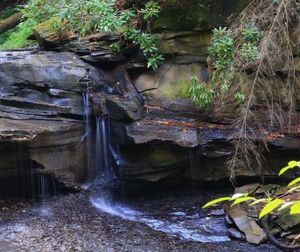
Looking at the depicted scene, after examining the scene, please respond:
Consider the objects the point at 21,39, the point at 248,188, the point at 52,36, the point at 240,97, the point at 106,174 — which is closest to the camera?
the point at 240,97

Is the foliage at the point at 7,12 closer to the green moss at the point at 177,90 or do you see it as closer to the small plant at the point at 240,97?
the green moss at the point at 177,90

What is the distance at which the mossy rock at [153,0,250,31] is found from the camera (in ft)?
24.9

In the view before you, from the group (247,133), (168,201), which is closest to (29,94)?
(168,201)

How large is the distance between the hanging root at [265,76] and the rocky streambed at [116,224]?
97 cm

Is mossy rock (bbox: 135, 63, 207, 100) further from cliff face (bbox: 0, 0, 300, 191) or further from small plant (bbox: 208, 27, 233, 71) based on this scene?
small plant (bbox: 208, 27, 233, 71)

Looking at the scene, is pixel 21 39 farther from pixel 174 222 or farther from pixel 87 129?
pixel 174 222

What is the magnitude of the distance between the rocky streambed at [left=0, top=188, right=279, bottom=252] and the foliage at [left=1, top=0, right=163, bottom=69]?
92.9 inches

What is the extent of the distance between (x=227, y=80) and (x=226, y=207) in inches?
75.6

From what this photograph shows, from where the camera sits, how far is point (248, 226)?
568 cm

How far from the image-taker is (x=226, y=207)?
21.0ft

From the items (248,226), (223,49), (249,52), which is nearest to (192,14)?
(223,49)

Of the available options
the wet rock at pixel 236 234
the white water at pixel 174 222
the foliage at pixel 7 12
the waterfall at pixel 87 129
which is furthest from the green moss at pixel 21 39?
the wet rock at pixel 236 234

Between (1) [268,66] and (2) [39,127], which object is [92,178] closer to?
(2) [39,127]

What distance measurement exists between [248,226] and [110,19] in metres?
3.66
